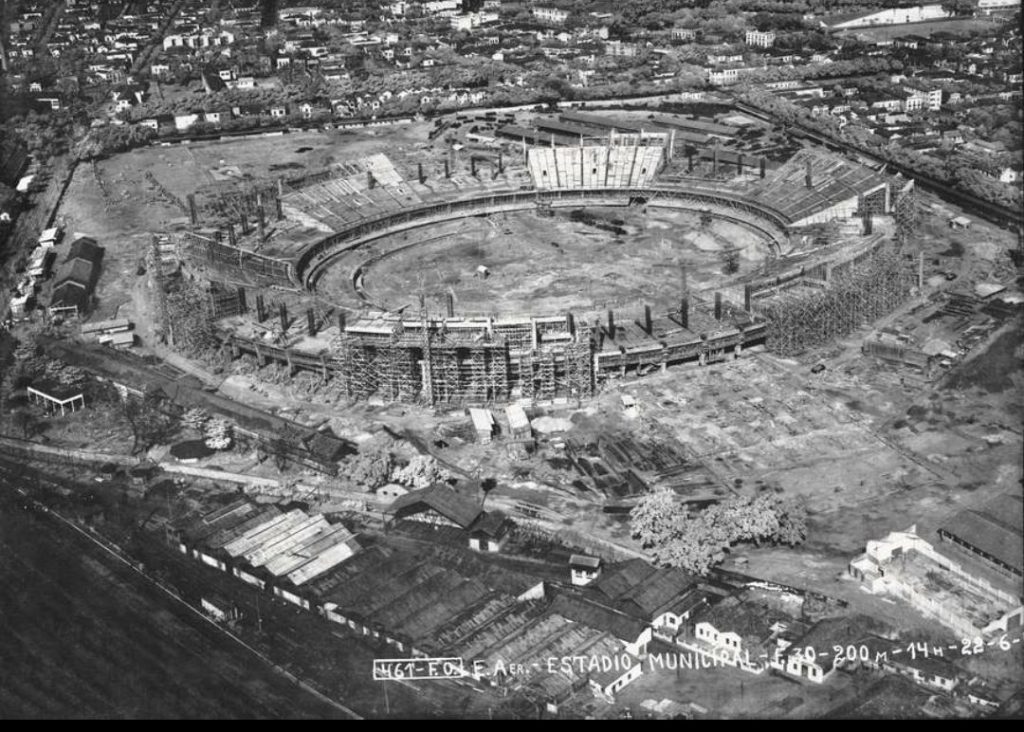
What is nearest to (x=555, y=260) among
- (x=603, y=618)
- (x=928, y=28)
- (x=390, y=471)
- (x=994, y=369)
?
(x=994, y=369)

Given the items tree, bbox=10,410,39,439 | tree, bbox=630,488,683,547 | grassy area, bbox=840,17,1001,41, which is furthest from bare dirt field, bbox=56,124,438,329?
grassy area, bbox=840,17,1001,41

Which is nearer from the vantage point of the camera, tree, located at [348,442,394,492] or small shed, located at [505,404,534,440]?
tree, located at [348,442,394,492]

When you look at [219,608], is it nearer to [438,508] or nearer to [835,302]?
[438,508]

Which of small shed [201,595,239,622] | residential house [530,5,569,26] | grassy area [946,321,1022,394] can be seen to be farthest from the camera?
residential house [530,5,569,26]

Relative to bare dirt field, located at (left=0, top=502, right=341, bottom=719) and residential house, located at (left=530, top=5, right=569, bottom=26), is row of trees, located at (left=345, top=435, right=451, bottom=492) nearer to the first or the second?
bare dirt field, located at (left=0, top=502, right=341, bottom=719)

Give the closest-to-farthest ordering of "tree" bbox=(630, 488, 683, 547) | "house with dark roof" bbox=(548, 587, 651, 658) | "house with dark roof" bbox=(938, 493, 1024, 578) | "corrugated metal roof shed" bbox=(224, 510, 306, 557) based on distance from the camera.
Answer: "house with dark roof" bbox=(548, 587, 651, 658)
"house with dark roof" bbox=(938, 493, 1024, 578)
"tree" bbox=(630, 488, 683, 547)
"corrugated metal roof shed" bbox=(224, 510, 306, 557)

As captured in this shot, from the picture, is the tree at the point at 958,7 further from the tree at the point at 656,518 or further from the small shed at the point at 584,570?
the small shed at the point at 584,570

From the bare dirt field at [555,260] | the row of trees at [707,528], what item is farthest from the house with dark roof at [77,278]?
the row of trees at [707,528]
